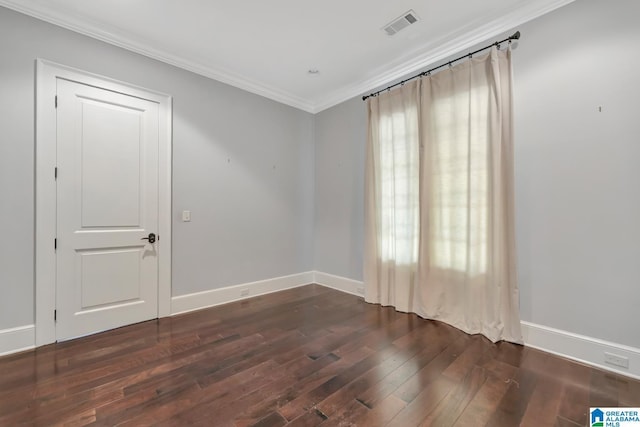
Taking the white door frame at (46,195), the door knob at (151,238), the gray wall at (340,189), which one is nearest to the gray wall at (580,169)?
the gray wall at (340,189)

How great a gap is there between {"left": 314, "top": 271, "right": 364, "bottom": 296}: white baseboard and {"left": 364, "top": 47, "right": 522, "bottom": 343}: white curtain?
0.35 metres

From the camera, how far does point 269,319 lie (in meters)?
3.12

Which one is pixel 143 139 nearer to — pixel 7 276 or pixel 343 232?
pixel 7 276

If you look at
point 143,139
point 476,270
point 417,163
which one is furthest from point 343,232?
point 143,139

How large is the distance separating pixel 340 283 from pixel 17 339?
140 inches

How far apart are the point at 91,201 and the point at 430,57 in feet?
13.3

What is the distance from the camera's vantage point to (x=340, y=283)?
14.0 ft

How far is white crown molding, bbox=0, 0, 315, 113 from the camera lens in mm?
2459

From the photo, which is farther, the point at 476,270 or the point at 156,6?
the point at 476,270

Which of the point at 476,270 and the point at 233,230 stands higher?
the point at 233,230

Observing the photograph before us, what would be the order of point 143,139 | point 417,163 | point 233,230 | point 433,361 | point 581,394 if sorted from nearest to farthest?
1. point 581,394
2. point 433,361
3. point 143,139
4. point 417,163
5. point 233,230

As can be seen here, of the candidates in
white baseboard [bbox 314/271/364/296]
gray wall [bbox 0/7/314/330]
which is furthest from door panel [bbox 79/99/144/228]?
white baseboard [bbox 314/271/364/296]

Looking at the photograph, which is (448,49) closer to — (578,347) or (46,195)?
(578,347)

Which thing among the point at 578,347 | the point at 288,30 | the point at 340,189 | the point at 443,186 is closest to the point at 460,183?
the point at 443,186
